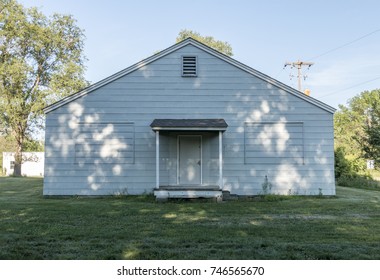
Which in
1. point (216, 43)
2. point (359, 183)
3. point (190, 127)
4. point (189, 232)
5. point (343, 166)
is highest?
point (216, 43)

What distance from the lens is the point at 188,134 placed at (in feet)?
46.7

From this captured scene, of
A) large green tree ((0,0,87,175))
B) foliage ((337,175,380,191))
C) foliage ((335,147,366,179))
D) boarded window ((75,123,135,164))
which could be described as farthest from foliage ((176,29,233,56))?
boarded window ((75,123,135,164))

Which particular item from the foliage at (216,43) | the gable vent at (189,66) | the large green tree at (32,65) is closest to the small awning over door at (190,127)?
the gable vent at (189,66)

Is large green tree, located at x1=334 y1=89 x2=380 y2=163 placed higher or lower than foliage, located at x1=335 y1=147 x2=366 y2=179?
higher

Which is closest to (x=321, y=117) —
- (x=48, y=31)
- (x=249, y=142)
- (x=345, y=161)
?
(x=249, y=142)

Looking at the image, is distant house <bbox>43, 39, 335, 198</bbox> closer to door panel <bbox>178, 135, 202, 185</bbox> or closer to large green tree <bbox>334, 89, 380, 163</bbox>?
door panel <bbox>178, 135, 202, 185</bbox>

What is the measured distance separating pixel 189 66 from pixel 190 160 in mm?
3611

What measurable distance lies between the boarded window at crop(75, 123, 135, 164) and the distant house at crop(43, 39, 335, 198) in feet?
0.12

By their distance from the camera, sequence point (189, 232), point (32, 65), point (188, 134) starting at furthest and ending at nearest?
point (32, 65) < point (188, 134) < point (189, 232)

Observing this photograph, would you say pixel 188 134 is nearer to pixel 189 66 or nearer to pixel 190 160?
pixel 190 160

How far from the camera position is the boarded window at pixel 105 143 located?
14.1 metres

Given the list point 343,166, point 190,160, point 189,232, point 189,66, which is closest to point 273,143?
point 190,160

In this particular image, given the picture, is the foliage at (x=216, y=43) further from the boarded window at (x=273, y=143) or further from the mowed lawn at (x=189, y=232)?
the mowed lawn at (x=189, y=232)

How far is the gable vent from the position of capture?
46.9ft
